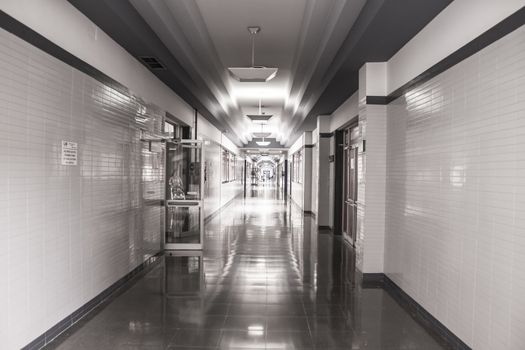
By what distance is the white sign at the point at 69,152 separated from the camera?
12.4ft

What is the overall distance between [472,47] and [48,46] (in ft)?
12.3

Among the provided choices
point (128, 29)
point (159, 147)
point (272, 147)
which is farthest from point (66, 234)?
point (272, 147)

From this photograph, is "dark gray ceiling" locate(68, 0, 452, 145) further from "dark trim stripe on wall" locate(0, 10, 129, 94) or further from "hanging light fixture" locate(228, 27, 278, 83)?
"hanging light fixture" locate(228, 27, 278, 83)

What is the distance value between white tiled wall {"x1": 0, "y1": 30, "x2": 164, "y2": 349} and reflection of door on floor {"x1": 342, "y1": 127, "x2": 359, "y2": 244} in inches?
197

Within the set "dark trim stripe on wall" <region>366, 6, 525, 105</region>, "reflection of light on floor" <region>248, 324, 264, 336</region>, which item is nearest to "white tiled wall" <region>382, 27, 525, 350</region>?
"dark trim stripe on wall" <region>366, 6, 525, 105</region>

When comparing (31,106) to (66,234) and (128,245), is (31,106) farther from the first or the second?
(128,245)

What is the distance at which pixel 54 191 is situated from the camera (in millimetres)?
3637

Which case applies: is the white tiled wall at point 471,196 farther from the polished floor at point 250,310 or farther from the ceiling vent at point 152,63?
the ceiling vent at point 152,63

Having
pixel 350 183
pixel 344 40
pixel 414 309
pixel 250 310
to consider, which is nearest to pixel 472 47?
pixel 344 40

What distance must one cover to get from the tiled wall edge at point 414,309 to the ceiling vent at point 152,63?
14.5 feet

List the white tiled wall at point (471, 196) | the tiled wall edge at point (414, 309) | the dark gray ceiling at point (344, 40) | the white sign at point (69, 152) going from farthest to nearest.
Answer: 1. the dark gray ceiling at point (344, 40)
2. the white sign at point (69, 152)
3. the tiled wall edge at point (414, 309)
4. the white tiled wall at point (471, 196)

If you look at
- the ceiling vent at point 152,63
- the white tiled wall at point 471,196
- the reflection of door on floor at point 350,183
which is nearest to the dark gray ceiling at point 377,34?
the white tiled wall at point 471,196

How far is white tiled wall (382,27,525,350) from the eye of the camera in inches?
109

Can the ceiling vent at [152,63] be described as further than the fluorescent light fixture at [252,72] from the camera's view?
No
